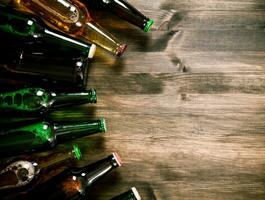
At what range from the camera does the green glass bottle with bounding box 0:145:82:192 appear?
135cm

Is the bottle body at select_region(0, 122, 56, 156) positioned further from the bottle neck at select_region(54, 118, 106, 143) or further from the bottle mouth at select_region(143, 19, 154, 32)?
the bottle mouth at select_region(143, 19, 154, 32)

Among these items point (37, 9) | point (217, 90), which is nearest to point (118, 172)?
point (217, 90)

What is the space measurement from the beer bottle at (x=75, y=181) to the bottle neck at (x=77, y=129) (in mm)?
96

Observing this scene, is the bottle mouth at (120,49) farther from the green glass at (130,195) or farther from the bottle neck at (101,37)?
the green glass at (130,195)

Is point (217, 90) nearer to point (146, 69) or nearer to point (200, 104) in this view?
point (200, 104)

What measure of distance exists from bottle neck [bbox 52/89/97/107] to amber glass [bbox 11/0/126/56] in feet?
0.53

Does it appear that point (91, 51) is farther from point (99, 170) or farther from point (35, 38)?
point (99, 170)

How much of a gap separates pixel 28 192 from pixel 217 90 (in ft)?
2.31

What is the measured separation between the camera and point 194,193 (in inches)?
59.6

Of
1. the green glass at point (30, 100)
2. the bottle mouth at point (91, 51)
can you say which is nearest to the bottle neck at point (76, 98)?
the green glass at point (30, 100)

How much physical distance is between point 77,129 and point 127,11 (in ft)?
1.37

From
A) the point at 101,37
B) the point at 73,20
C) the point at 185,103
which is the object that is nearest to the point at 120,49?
the point at 101,37

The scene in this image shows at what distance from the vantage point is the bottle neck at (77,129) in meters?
1.42

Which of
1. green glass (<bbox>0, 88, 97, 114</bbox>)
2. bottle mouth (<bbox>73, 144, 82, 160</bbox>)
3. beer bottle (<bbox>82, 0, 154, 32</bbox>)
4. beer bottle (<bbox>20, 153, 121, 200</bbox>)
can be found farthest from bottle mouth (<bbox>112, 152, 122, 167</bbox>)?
beer bottle (<bbox>82, 0, 154, 32</bbox>)
